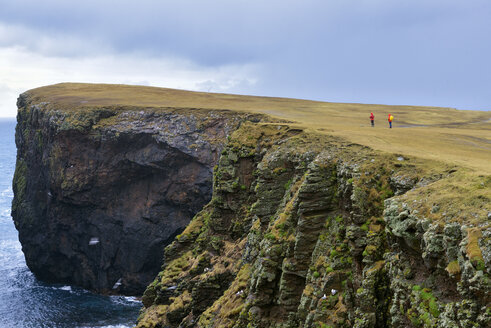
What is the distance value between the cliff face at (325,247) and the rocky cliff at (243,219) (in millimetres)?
68

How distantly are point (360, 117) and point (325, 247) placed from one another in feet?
134

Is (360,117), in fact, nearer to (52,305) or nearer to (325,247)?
(325,247)

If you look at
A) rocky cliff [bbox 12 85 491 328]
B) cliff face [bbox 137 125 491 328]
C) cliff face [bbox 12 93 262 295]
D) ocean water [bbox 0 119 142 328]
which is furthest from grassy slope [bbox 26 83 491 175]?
ocean water [bbox 0 119 142 328]

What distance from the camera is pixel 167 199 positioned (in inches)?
2704

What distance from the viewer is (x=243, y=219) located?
123ft

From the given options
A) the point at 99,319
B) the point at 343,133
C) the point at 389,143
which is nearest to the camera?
the point at 389,143

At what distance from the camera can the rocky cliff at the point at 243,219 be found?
653 inches

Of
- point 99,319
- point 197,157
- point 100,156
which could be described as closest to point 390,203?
point 197,157

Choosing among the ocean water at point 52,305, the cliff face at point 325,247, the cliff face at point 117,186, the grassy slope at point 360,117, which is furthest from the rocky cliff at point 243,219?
the ocean water at point 52,305

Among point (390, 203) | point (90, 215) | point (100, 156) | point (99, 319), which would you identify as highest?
point (390, 203)

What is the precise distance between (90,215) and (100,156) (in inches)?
365

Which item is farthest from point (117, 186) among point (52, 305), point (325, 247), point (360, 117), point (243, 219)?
point (325, 247)

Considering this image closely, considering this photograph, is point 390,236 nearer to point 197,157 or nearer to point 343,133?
point 343,133

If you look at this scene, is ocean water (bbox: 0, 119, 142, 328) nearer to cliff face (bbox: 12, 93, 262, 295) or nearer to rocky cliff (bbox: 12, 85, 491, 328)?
cliff face (bbox: 12, 93, 262, 295)
